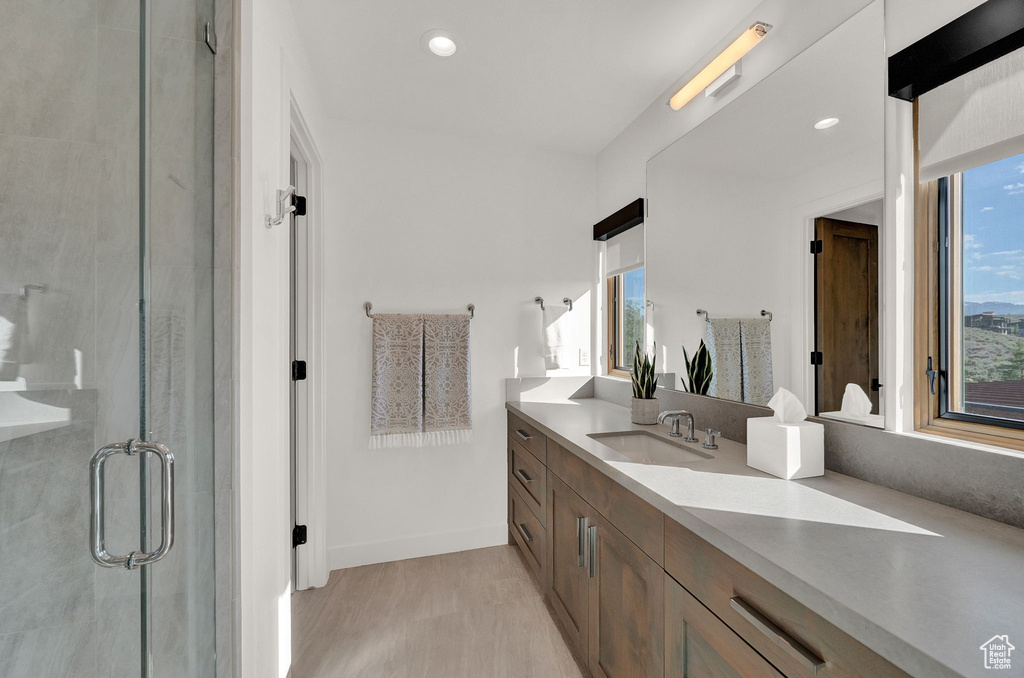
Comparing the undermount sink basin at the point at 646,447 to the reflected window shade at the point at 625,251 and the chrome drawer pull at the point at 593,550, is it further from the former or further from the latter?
the reflected window shade at the point at 625,251

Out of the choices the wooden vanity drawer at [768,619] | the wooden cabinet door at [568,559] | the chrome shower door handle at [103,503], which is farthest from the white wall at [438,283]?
the wooden vanity drawer at [768,619]

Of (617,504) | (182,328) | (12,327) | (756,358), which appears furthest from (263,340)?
(756,358)

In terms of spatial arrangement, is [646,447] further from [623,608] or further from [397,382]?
[397,382]

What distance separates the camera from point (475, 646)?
5.68 feet

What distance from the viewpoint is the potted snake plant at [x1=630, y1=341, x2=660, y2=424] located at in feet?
6.28

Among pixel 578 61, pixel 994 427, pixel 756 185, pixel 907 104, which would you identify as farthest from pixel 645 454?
pixel 578 61

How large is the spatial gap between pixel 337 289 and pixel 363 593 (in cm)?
153

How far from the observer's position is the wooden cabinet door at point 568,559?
1525 mm

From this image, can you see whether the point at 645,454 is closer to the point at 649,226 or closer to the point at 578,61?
the point at 649,226

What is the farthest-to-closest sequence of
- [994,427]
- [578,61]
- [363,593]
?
[363,593] → [578,61] → [994,427]

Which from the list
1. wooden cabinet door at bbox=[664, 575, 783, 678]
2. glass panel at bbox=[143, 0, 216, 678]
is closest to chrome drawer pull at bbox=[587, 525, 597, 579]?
wooden cabinet door at bbox=[664, 575, 783, 678]

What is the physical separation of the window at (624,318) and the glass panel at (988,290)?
1.41 m

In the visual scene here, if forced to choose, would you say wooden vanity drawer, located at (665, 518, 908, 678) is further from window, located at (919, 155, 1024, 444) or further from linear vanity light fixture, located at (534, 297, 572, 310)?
linear vanity light fixture, located at (534, 297, 572, 310)

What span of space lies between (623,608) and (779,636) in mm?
616
